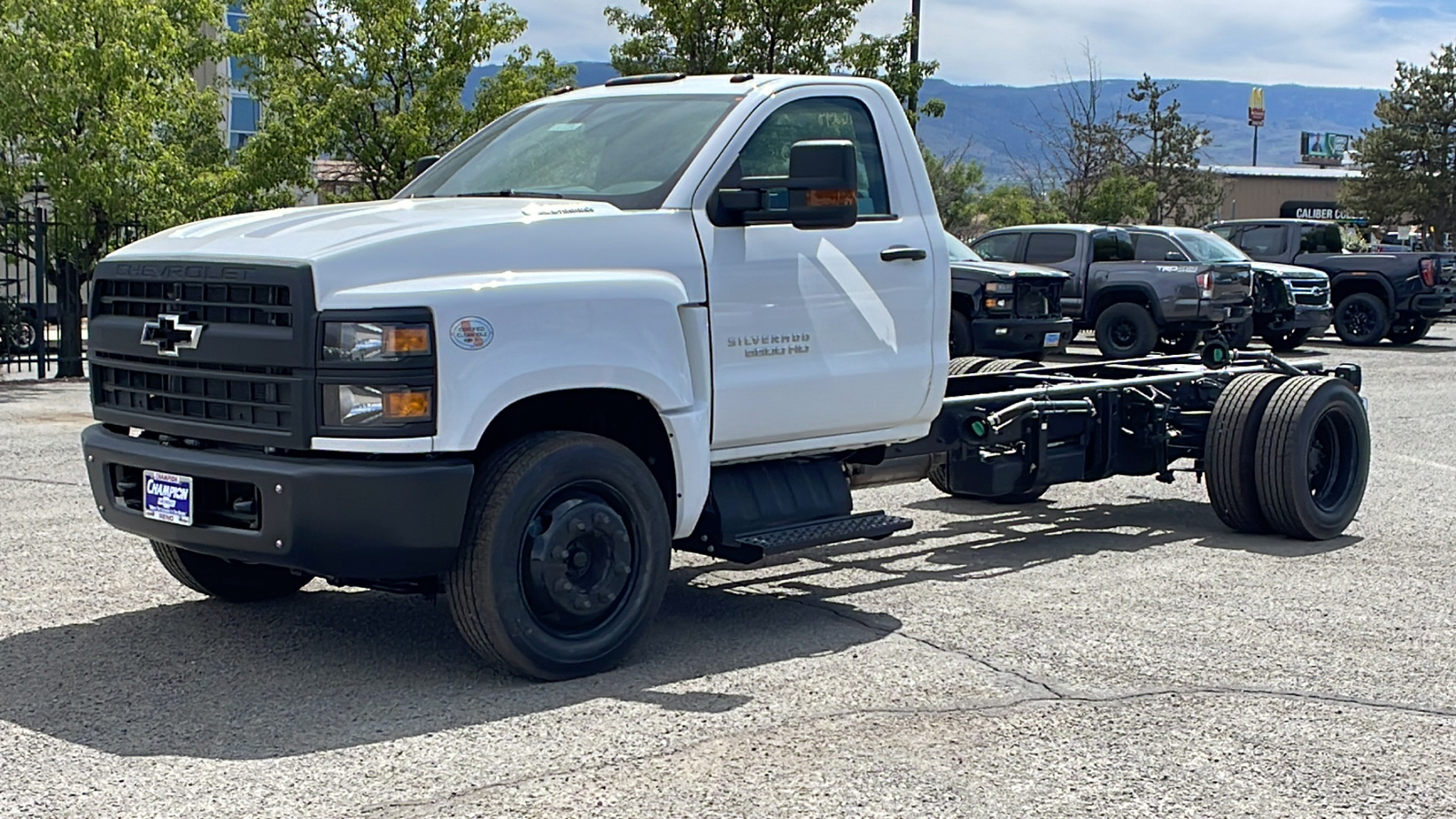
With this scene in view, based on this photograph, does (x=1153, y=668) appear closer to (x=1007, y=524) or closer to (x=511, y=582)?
(x=511, y=582)

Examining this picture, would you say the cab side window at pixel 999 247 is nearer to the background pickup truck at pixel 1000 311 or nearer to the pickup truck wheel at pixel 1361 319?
the background pickup truck at pixel 1000 311

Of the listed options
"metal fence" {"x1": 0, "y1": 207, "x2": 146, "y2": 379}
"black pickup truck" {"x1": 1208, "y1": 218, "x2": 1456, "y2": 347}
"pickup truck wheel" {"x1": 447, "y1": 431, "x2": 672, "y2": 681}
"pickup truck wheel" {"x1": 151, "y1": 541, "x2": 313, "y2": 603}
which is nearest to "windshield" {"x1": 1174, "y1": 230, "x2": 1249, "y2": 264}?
"black pickup truck" {"x1": 1208, "y1": 218, "x2": 1456, "y2": 347}

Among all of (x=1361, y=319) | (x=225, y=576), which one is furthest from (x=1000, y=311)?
(x=225, y=576)

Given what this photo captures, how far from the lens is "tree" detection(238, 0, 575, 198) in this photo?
19906 millimetres

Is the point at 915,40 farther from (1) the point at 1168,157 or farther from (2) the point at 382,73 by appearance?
(1) the point at 1168,157

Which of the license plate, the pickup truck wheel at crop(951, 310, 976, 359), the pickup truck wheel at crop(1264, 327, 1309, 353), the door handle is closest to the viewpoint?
the license plate

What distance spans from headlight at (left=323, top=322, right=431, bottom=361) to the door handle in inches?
90.7

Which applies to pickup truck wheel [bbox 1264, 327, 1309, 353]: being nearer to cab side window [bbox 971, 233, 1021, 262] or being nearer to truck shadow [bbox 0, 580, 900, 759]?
cab side window [bbox 971, 233, 1021, 262]

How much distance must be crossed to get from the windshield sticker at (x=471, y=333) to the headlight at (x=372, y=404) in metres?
0.19

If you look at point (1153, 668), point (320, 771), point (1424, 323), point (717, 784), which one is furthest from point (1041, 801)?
point (1424, 323)

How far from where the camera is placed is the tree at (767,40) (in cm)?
2402

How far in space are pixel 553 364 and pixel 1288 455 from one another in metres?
4.56

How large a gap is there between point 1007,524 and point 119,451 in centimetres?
517

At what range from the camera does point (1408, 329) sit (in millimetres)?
27422
